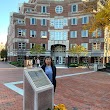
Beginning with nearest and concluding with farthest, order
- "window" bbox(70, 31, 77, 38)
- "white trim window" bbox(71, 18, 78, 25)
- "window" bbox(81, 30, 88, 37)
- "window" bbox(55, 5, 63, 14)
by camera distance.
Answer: "window" bbox(81, 30, 88, 37)
"white trim window" bbox(71, 18, 78, 25)
"window" bbox(70, 31, 77, 38)
"window" bbox(55, 5, 63, 14)

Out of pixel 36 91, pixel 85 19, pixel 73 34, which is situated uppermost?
pixel 85 19

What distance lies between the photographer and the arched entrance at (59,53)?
46.2 m

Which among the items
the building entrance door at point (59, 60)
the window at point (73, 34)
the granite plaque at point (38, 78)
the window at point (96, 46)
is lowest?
the building entrance door at point (59, 60)

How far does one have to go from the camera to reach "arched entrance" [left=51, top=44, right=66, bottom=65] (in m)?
46.2

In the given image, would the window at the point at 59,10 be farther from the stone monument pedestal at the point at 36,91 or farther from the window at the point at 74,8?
the stone monument pedestal at the point at 36,91

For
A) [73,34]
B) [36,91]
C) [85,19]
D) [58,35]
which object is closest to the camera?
[36,91]

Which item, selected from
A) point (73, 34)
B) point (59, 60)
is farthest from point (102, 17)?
point (59, 60)

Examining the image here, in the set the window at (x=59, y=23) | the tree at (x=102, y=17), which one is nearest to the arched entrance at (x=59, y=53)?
the window at (x=59, y=23)

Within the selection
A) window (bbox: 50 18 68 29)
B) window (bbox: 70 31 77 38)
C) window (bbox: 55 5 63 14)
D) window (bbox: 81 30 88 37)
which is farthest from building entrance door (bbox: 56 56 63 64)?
window (bbox: 55 5 63 14)

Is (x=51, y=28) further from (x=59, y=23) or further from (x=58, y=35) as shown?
(x=58, y=35)

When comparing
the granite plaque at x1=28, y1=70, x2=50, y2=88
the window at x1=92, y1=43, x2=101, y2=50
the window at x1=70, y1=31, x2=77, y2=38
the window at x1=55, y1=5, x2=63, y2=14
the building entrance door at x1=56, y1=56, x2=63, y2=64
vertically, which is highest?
the window at x1=55, y1=5, x2=63, y2=14

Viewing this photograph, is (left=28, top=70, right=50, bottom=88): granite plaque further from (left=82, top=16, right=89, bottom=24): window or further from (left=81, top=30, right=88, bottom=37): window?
(left=82, top=16, right=89, bottom=24): window

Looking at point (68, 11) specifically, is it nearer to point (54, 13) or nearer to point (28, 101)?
point (54, 13)

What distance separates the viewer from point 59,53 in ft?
153
